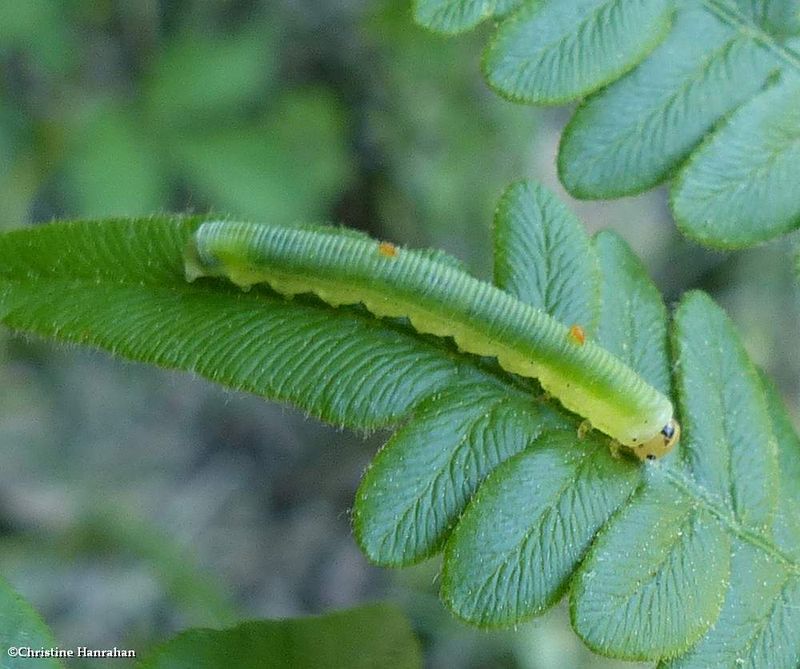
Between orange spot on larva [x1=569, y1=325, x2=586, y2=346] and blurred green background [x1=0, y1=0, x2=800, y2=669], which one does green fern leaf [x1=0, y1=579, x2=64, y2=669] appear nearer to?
orange spot on larva [x1=569, y1=325, x2=586, y2=346]

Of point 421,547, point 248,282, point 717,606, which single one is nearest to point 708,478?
point 717,606

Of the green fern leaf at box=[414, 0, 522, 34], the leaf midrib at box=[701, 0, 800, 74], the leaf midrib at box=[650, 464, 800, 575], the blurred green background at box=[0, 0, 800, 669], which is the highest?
the leaf midrib at box=[701, 0, 800, 74]

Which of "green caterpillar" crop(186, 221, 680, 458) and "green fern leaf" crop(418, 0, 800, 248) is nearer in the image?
"green caterpillar" crop(186, 221, 680, 458)

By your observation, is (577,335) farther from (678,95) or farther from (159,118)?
(159,118)

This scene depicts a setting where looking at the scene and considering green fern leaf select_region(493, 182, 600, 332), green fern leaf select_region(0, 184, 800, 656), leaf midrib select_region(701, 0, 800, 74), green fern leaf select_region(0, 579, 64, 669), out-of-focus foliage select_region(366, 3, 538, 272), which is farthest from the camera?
out-of-focus foliage select_region(366, 3, 538, 272)

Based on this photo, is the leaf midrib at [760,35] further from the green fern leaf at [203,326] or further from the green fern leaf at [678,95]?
the green fern leaf at [203,326]

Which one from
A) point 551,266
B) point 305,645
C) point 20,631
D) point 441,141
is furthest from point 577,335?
point 441,141

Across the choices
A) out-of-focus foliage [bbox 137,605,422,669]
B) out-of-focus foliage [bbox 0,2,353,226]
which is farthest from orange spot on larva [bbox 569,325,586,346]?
out-of-focus foliage [bbox 0,2,353,226]
